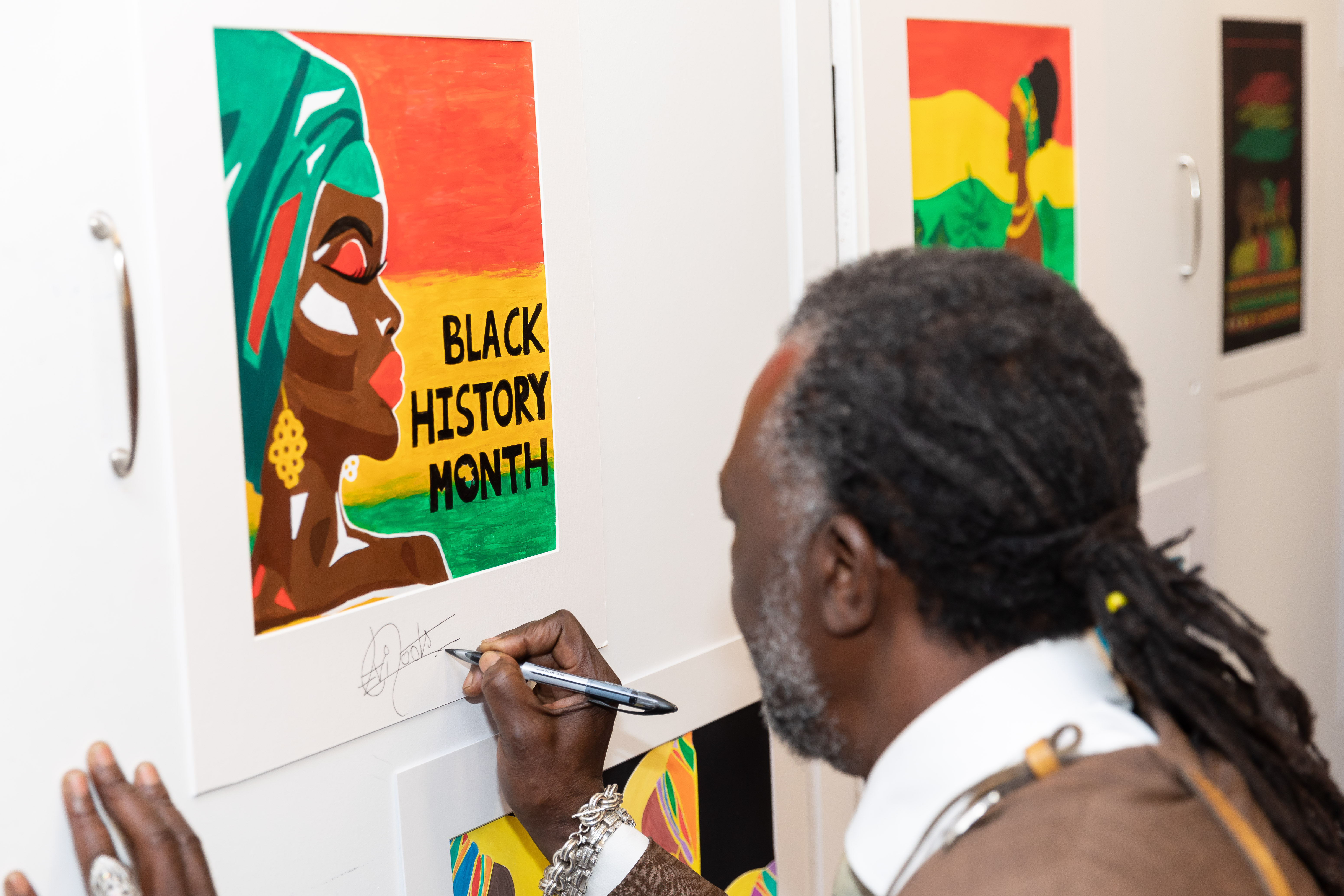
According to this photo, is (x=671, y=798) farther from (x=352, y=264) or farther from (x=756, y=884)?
(x=352, y=264)

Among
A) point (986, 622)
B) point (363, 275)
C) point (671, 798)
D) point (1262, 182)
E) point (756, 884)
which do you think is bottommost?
point (756, 884)

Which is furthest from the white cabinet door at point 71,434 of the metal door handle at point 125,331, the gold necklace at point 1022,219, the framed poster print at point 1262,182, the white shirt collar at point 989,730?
the framed poster print at point 1262,182

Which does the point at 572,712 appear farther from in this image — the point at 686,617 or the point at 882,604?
the point at 882,604

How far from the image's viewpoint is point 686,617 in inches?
48.8

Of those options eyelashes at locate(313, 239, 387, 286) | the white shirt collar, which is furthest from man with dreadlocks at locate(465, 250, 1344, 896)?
eyelashes at locate(313, 239, 387, 286)

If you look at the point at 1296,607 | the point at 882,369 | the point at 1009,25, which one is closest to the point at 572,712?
the point at 882,369

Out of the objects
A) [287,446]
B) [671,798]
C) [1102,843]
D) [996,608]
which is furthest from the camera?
[671,798]

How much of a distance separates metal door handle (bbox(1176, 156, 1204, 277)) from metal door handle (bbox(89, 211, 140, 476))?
163 cm

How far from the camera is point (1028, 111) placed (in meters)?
1.58

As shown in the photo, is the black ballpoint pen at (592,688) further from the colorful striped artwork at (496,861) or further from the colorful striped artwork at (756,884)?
the colorful striped artwork at (756,884)

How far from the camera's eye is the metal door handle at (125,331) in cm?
75

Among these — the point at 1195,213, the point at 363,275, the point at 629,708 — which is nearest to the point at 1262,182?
the point at 1195,213

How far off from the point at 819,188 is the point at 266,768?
839 millimetres
